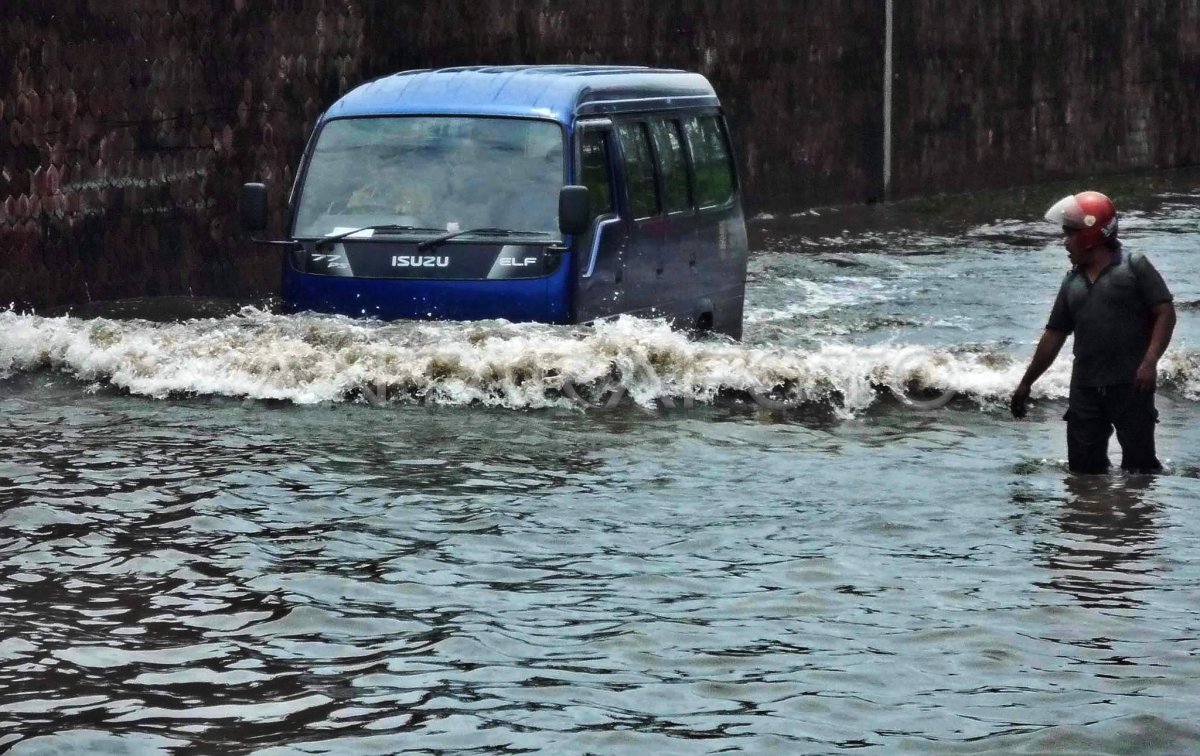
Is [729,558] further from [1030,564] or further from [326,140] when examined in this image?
[326,140]

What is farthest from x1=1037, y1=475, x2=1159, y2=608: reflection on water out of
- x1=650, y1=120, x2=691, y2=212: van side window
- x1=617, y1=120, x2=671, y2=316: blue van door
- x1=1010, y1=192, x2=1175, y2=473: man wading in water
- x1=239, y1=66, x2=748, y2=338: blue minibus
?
x1=650, y1=120, x2=691, y2=212: van side window

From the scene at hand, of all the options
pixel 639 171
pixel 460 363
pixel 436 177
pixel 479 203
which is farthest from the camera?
pixel 639 171

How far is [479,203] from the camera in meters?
12.4

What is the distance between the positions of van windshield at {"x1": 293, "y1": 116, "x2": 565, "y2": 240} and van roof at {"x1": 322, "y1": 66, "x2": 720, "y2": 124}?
0.24 feet

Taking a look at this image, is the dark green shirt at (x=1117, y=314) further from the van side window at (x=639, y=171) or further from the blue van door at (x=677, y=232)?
the blue van door at (x=677, y=232)

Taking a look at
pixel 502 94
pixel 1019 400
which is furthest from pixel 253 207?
pixel 1019 400

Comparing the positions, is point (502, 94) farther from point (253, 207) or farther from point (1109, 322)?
point (1109, 322)

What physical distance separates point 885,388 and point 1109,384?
3.52m

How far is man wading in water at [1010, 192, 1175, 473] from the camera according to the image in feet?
31.3

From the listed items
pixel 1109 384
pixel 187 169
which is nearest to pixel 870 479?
pixel 1109 384

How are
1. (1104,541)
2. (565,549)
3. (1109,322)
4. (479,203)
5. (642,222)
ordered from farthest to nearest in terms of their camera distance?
(642,222) → (479,203) → (1109,322) → (1104,541) → (565,549)

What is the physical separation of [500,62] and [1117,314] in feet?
42.1

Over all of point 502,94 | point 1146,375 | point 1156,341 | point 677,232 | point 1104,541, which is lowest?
point 1104,541

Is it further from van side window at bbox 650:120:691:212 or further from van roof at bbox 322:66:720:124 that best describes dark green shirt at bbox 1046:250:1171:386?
van side window at bbox 650:120:691:212
